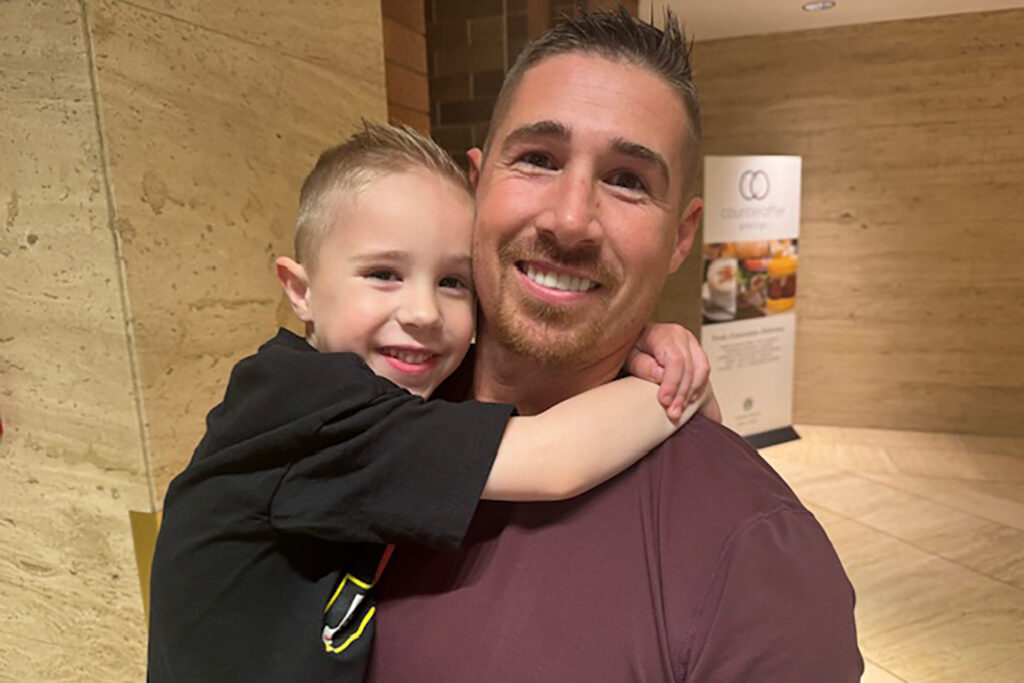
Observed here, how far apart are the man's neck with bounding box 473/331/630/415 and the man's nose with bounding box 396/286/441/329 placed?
6.2 inches

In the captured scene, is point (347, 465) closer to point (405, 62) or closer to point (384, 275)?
point (384, 275)

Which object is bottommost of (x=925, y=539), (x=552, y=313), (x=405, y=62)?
(x=925, y=539)

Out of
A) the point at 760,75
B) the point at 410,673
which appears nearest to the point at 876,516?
the point at 760,75

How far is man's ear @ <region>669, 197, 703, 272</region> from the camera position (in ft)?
4.37

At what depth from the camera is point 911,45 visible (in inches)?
227

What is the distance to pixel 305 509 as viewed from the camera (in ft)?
3.13

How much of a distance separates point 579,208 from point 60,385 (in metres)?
1.39

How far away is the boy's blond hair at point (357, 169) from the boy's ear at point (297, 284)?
0.02 metres

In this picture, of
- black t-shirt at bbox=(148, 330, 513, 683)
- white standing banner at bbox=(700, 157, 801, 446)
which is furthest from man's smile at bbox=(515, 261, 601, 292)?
white standing banner at bbox=(700, 157, 801, 446)

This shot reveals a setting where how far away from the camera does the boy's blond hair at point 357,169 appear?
4.06 feet

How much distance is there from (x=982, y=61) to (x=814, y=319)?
238 cm

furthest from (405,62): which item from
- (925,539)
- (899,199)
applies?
(899,199)

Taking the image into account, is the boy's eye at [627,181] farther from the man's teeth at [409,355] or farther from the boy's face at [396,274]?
the man's teeth at [409,355]

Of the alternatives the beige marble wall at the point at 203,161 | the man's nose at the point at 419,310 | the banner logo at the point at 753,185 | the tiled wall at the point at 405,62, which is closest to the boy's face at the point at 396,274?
the man's nose at the point at 419,310
